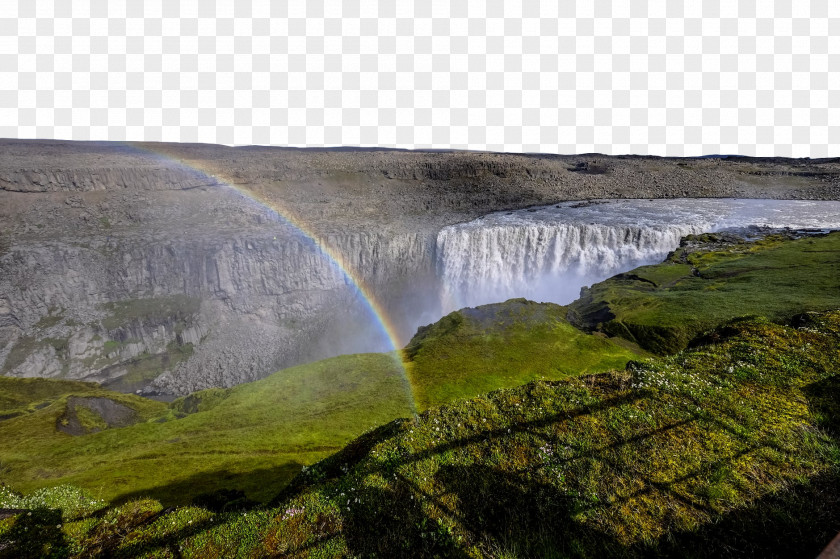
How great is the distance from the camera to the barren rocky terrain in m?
49.7

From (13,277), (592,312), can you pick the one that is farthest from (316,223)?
(592,312)

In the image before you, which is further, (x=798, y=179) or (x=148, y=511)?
(x=798, y=179)

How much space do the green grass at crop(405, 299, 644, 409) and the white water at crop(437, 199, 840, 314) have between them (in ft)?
81.5

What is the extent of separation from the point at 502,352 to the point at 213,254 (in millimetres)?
49779

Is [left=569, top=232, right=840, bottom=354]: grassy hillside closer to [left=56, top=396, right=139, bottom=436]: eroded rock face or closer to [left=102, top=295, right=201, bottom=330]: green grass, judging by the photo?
[left=56, top=396, right=139, bottom=436]: eroded rock face

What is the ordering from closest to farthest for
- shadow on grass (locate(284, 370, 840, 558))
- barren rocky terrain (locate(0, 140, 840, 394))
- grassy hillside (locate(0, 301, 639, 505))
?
1. shadow on grass (locate(284, 370, 840, 558))
2. grassy hillside (locate(0, 301, 639, 505))
3. barren rocky terrain (locate(0, 140, 840, 394))

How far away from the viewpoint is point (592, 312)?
31906 mm

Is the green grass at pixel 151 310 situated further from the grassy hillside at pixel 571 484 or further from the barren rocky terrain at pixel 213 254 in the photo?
the grassy hillside at pixel 571 484

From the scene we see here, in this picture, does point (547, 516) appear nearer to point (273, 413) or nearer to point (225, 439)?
point (225, 439)

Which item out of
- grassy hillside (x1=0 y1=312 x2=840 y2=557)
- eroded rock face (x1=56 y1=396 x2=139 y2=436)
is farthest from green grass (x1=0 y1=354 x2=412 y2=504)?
grassy hillside (x1=0 y1=312 x2=840 y2=557)

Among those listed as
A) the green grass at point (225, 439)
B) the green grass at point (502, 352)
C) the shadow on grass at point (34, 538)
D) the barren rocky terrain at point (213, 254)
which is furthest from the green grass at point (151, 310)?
the shadow on grass at point (34, 538)

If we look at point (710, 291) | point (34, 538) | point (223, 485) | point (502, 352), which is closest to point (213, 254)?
point (502, 352)

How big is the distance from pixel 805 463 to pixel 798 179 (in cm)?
11705

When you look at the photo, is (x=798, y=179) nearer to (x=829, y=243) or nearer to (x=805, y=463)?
(x=829, y=243)
